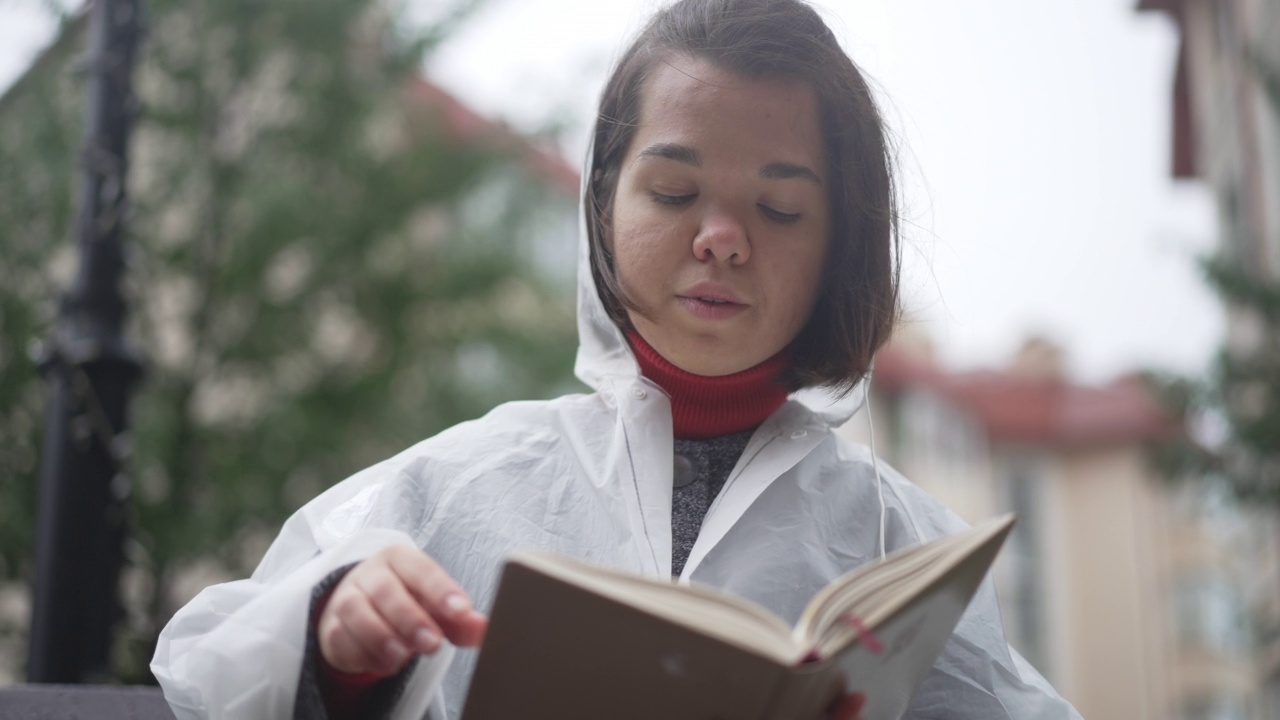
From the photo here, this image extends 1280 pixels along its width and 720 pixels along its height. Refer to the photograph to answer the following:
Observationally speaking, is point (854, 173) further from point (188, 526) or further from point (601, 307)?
point (188, 526)

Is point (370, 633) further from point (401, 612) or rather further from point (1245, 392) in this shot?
point (1245, 392)

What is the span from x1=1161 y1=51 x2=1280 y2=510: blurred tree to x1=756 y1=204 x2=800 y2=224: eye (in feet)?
13.9

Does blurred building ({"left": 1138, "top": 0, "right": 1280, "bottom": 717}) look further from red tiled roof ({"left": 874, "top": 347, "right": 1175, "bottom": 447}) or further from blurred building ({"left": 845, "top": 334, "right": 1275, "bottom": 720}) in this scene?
red tiled roof ({"left": 874, "top": 347, "right": 1175, "bottom": 447})

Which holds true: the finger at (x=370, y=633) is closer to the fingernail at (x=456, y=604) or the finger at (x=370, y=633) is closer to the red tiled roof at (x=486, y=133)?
the fingernail at (x=456, y=604)

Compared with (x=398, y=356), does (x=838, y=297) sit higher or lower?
higher

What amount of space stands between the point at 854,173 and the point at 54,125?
5000 mm

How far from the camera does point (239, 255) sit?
19.4 ft

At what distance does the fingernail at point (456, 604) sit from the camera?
1096 mm

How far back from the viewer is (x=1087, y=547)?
31656 mm

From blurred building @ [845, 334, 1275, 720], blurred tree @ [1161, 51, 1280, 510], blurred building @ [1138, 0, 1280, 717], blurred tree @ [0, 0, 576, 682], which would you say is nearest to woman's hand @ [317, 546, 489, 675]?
blurred tree @ [0, 0, 576, 682]

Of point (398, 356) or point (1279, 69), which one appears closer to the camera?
point (1279, 69)

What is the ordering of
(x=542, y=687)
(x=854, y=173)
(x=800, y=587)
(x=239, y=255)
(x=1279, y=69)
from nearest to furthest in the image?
1. (x=542, y=687)
2. (x=800, y=587)
3. (x=854, y=173)
4. (x=1279, y=69)
5. (x=239, y=255)

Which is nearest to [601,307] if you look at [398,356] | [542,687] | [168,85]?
[542,687]

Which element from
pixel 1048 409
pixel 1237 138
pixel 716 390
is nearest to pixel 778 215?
pixel 716 390
